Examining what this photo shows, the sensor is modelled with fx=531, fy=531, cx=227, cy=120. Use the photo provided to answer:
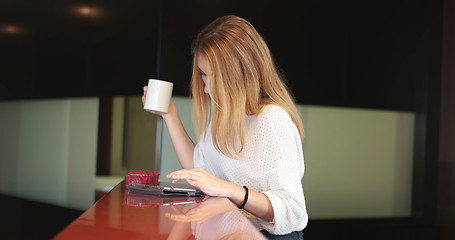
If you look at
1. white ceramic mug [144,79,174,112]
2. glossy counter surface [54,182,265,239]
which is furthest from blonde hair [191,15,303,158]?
glossy counter surface [54,182,265,239]

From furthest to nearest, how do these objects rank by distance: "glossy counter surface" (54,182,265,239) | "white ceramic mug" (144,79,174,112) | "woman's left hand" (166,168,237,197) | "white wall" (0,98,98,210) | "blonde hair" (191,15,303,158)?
"white wall" (0,98,98,210)
"white ceramic mug" (144,79,174,112)
"blonde hair" (191,15,303,158)
"woman's left hand" (166,168,237,197)
"glossy counter surface" (54,182,265,239)

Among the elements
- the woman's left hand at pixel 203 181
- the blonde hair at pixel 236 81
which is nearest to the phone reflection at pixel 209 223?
the woman's left hand at pixel 203 181

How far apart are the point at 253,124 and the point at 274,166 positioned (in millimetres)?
177

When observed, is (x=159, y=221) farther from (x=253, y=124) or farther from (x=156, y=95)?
(x=156, y=95)

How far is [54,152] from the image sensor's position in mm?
3898

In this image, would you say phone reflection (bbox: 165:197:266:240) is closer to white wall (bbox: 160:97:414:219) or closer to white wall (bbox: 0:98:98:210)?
white wall (bbox: 0:98:98:210)

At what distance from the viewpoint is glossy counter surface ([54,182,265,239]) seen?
89 cm

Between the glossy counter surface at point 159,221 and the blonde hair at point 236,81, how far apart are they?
39 centimetres

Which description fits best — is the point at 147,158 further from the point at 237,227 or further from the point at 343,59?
the point at 237,227

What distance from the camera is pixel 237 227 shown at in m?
1.01

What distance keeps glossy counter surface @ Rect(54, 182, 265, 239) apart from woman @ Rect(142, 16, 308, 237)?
0.28 m

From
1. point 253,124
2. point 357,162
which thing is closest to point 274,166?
point 253,124

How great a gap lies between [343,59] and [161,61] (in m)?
1.47

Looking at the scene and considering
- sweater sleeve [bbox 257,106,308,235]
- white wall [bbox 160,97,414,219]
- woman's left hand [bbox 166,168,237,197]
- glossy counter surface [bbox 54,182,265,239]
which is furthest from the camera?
white wall [bbox 160,97,414,219]
